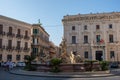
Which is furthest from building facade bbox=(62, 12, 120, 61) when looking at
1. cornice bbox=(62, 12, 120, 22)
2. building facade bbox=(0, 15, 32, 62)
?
building facade bbox=(0, 15, 32, 62)

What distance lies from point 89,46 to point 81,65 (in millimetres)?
24084

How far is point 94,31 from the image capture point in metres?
45.2

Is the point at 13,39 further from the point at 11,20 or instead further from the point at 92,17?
the point at 92,17

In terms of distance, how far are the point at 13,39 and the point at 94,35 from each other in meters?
16.7

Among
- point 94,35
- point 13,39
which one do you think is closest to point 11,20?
point 13,39

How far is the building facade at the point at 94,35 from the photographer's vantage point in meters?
44.2

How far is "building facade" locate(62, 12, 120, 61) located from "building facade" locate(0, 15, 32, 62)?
921cm

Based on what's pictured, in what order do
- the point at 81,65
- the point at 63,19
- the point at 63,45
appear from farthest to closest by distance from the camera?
the point at 63,19 < the point at 63,45 < the point at 81,65

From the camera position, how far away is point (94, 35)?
45.2m

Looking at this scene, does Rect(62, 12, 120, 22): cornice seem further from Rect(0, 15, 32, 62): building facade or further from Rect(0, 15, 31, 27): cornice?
Rect(0, 15, 32, 62): building facade

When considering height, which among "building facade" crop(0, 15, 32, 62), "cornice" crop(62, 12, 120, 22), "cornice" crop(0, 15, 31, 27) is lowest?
"building facade" crop(0, 15, 32, 62)

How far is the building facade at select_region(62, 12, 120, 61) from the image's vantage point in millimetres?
44156

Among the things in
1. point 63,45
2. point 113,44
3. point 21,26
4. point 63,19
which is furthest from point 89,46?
point 63,45

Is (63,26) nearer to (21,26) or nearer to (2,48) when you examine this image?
(21,26)
